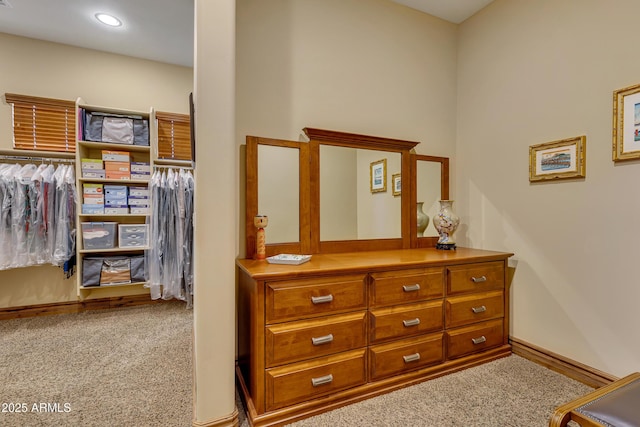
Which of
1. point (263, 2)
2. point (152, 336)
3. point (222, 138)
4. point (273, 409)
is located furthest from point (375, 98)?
point (152, 336)

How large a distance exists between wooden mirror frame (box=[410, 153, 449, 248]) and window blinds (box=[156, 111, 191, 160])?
267cm

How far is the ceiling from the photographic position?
2574 millimetres

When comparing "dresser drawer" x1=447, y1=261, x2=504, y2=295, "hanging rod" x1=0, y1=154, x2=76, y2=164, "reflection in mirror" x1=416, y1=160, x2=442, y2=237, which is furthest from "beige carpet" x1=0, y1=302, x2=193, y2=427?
"reflection in mirror" x1=416, y1=160, x2=442, y2=237

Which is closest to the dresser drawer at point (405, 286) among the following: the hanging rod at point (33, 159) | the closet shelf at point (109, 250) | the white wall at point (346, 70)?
the white wall at point (346, 70)

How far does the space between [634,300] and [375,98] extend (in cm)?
223

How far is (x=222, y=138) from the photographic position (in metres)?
1.44

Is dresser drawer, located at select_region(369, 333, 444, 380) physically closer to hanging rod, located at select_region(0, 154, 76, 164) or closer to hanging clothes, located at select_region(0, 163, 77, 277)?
hanging clothes, located at select_region(0, 163, 77, 277)

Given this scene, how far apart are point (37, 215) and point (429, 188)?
3.83 metres

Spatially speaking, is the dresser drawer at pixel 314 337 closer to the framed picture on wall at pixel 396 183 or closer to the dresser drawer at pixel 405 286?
the dresser drawer at pixel 405 286

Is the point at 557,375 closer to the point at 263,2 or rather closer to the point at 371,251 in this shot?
the point at 371,251

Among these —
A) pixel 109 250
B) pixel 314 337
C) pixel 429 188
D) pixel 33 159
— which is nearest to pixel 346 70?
pixel 429 188

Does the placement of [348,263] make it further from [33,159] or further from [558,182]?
[33,159]

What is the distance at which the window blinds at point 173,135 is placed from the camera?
348 centimetres

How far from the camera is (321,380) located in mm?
1594
